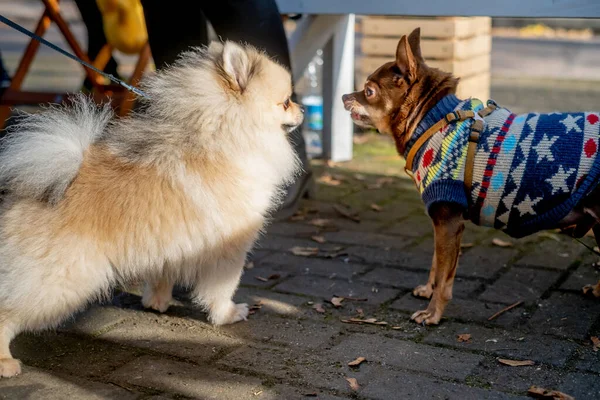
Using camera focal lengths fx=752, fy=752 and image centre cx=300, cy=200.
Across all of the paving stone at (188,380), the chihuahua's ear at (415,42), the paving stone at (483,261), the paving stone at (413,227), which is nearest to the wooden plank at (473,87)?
the paving stone at (413,227)

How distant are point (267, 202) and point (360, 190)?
232cm

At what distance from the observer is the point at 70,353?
2.97 m

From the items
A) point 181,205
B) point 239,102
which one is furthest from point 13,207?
point 239,102

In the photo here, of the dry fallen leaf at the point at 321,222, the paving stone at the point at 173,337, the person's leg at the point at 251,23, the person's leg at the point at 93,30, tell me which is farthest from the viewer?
the person's leg at the point at 93,30

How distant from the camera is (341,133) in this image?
6.06 metres

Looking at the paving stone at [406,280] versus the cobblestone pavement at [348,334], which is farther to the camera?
the paving stone at [406,280]

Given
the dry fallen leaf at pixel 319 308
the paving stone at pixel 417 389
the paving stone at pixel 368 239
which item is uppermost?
the paving stone at pixel 368 239

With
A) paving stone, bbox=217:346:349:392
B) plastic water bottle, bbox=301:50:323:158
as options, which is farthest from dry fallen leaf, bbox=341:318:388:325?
plastic water bottle, bbox=301:50:323:158

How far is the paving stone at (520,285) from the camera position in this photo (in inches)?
138

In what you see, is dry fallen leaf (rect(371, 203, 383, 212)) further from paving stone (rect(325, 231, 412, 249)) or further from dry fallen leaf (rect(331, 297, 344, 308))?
dry fallen leaf (rect(331, 297, 344, 308))

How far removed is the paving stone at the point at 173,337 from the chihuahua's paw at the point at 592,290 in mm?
1619

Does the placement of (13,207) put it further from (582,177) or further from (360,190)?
(360,190)

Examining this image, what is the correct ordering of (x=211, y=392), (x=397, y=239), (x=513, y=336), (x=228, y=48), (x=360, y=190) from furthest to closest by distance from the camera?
(x=360, y=190) < (x=397, y=239) < (x=513, y=336) < (x=228, y=48) < (x=211, y=392)

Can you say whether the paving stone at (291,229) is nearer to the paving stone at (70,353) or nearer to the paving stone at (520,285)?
the paving stone at (520,285)
